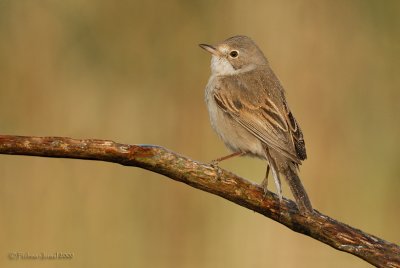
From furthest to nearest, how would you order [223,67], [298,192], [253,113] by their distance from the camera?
1. [223,67]
2. [253,113]
3. [298,192]

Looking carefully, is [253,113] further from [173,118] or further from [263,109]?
[173,118]

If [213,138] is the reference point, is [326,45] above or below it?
above

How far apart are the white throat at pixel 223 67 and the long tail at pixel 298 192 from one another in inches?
57.8

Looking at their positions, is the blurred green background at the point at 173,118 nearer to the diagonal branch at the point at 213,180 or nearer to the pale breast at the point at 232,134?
the pale breast at the point at 232,134

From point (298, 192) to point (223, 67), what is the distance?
1.98 m

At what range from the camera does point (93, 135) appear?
602cm

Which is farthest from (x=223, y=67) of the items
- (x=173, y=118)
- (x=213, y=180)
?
(x=213, y=180)

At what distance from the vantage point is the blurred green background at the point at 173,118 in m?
5.67

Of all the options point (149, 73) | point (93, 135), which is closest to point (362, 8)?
point (149, 73)

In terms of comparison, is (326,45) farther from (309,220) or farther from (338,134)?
(309,220)

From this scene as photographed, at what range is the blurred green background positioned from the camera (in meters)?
5.67

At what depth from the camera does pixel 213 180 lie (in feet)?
12.1

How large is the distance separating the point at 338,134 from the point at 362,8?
1219 millimetres

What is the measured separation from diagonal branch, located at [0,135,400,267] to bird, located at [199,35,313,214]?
15.1 inches
